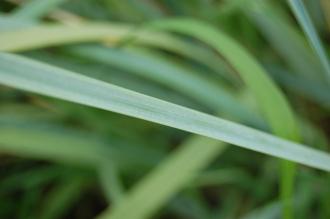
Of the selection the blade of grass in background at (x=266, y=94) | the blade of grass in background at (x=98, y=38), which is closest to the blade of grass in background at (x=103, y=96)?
the blade of grass in background at (x=266, y=94)

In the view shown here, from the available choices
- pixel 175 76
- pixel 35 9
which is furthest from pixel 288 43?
pixel 35 9

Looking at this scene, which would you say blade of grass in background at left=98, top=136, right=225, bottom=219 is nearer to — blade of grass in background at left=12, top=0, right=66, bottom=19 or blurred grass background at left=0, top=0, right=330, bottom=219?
blurred grass background at left=0, top=0, right=330, bottom=219

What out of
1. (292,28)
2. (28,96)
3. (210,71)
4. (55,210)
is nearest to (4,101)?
(28,96)

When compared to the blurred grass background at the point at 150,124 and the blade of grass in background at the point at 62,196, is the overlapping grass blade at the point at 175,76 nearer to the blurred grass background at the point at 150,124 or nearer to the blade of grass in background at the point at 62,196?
the blurred grass background at the point at 150,124

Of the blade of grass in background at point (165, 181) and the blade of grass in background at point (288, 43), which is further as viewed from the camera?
the blade of grass in background at point (288, 43)

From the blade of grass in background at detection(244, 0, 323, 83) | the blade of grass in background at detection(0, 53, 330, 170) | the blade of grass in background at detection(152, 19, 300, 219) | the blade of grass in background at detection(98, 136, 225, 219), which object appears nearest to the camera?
the blade of grass in background at detection(0, 53, 330, 170)

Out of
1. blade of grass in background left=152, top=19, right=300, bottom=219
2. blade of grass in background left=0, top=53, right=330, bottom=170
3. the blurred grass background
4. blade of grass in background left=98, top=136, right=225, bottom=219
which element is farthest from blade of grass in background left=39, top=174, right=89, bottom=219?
blade of grass in background left=0, top=53, right=330, bottom=170

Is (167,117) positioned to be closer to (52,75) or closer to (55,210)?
(52,75)
